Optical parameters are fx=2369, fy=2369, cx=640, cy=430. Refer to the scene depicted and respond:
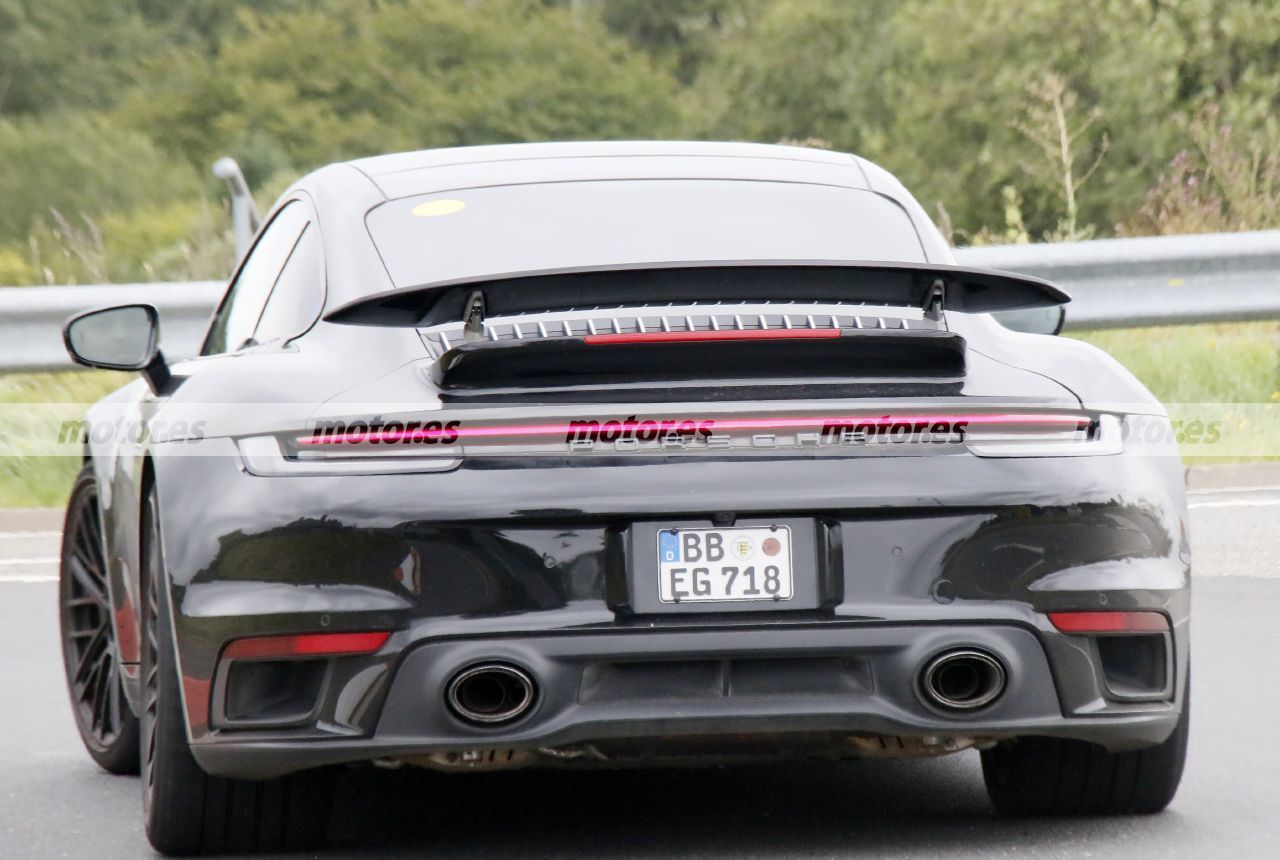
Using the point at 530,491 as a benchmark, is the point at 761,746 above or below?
below

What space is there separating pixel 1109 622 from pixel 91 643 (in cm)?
278

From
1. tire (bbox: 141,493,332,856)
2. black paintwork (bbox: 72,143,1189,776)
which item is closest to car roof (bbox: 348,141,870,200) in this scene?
black paintwork (bbox: 72,143,1189,776)

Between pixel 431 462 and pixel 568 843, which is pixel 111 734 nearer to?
pixel 568 843

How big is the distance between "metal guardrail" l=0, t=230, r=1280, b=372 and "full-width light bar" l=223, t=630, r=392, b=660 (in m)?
7.21

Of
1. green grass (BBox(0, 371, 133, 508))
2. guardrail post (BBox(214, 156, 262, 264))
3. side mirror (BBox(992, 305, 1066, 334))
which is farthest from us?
guardrail post (BBox(214, 156, 262, 264))

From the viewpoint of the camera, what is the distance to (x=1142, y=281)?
11.6 m

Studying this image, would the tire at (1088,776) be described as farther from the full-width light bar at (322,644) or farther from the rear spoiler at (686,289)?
the full-width light bar at (322,644)

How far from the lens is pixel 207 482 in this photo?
4.36 m

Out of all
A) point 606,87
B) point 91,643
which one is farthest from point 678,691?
point 606,87

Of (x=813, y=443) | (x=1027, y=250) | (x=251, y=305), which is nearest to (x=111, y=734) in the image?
(x=251, y=305)

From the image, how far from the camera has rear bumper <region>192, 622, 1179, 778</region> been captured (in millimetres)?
4195

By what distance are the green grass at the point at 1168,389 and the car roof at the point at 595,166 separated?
18.9ft

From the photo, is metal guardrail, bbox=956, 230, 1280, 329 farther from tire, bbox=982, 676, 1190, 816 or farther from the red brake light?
the red brake light

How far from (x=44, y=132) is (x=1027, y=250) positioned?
173 ft
